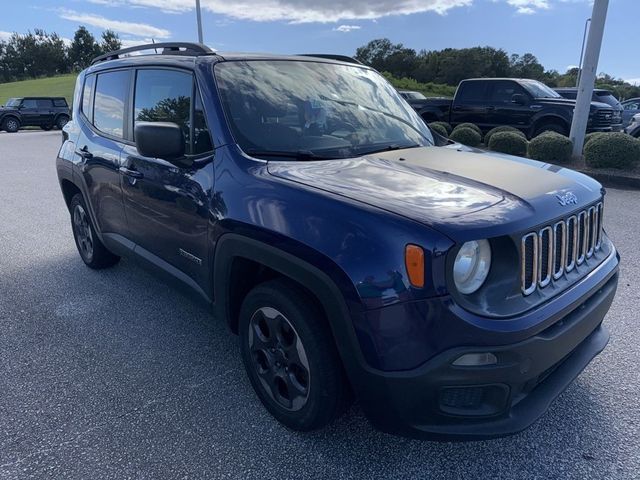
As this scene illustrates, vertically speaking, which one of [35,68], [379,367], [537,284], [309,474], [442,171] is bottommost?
[309,474]

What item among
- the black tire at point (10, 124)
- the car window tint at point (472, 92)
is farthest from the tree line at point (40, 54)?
Answer: the car window tint at point (472, 92)

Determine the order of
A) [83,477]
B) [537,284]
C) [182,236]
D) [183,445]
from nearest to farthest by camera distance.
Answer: [537,284] → [83,477] → [183,445] → [182,236]

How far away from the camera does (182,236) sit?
2.90 metres

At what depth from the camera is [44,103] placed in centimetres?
2659

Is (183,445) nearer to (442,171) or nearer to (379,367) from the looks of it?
(379,367)

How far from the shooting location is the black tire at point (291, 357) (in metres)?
2.16

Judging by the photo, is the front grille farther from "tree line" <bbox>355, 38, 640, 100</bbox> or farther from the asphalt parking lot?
"tree line" <bbox>355, 38, 640, 100</bbox>

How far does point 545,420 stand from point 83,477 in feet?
7.41

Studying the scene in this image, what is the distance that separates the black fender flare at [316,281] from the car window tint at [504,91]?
12.6 m

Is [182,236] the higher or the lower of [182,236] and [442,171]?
the lower

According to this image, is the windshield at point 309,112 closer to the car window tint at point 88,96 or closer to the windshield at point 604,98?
the car window tint at point 88,96

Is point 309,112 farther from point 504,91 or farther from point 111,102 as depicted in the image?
point 504,91

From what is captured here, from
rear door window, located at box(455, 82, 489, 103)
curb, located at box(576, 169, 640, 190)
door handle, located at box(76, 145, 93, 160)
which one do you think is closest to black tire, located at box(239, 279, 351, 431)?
door handle, located at box(76, 145, 93, 160)

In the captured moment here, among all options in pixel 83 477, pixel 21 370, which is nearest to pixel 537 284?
pixel 83 477
